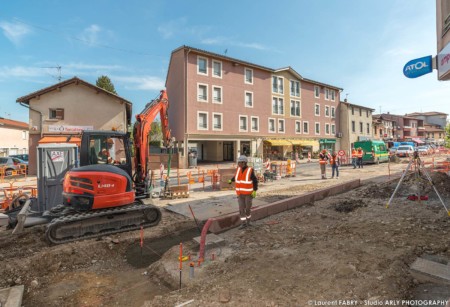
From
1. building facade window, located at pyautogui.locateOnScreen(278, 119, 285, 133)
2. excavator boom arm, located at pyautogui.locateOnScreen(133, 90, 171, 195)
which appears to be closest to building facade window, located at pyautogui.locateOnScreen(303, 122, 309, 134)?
building facade window, located at pyautogui.locateOnScreen(278, 119, 285, 133)

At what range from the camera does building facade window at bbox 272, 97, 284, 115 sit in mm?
38031

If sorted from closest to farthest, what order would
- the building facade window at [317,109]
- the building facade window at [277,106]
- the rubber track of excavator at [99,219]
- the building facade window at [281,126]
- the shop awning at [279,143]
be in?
the rubber track of excavator at [99,219] < the shop awning at [279,143] < the building facade window at [277,106] < the building facade window at [281,126] < the building facade window at [317,109]

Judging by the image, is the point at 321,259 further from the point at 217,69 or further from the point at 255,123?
the point at 255,123

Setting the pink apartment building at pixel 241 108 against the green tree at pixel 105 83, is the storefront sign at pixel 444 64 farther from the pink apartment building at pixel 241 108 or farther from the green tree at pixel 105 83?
the green tree at pixel 105 83

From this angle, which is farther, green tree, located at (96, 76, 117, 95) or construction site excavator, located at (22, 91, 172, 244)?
green tree, located at (96, 76, 117, 95)

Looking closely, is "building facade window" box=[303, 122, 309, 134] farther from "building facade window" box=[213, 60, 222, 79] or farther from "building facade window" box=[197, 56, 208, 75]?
"building facade window" box=[197, 56, 208, 75]

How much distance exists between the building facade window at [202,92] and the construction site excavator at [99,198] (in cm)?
2289

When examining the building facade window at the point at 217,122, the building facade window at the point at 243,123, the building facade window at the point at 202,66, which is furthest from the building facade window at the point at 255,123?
the building facade window at the point at 202,66

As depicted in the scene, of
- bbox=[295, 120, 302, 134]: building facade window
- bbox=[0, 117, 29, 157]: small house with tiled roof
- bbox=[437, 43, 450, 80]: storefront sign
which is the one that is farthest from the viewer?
bbox=[295, 120, 302, 134]: building facade window

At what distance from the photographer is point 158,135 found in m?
52.6

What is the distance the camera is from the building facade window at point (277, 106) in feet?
125

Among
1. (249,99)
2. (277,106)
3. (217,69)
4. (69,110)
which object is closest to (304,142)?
(277,106)

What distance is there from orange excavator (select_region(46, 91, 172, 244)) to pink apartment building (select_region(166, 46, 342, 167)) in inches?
820

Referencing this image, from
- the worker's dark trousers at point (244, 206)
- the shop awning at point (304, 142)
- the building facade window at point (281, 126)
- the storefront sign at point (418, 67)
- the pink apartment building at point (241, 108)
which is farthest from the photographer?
the shop awning at point (304, 142)
